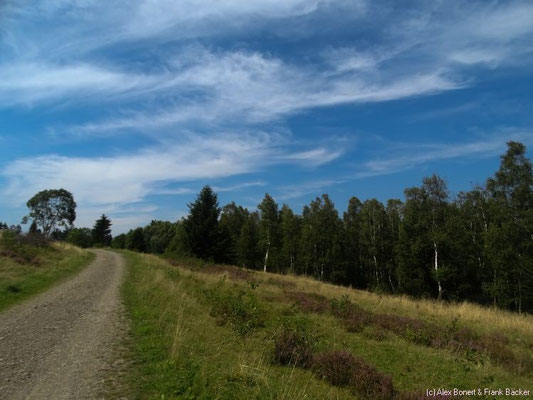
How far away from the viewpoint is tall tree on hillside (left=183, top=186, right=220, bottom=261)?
129 feet

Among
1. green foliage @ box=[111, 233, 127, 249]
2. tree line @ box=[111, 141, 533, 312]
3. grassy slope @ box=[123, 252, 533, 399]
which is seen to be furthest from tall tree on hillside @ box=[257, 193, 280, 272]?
green foliage @ box=[111, 233, 127, 249]

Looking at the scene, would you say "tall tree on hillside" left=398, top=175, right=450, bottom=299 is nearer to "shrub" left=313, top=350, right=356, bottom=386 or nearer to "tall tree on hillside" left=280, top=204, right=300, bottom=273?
"tall tree on hillside" left=280, top=204, right=300, bottom=273

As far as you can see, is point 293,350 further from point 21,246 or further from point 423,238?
point 423,238

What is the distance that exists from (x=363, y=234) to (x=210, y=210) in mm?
27911

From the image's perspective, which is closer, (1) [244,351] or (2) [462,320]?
(1) [244,351]

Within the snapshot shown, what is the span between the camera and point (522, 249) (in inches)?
1249

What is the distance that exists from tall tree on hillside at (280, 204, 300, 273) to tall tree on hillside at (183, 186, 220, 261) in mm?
24635

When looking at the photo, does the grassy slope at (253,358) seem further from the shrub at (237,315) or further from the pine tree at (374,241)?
the pine tree at (374,241)

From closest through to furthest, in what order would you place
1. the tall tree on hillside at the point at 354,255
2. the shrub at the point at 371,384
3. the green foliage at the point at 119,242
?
the shrub at the point at 371,384 < the tall tree on hillside at the point at 354,255 < the green foliage at the point at 119,242

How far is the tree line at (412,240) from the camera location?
32531mm

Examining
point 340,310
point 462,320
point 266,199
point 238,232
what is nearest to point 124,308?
point 340,310

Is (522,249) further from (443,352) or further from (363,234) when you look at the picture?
(443,352)

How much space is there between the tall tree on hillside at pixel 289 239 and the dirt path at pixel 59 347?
50.2 meters

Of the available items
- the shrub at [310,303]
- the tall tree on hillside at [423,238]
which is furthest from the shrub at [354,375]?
the tall tree on hillside at [423,238]
